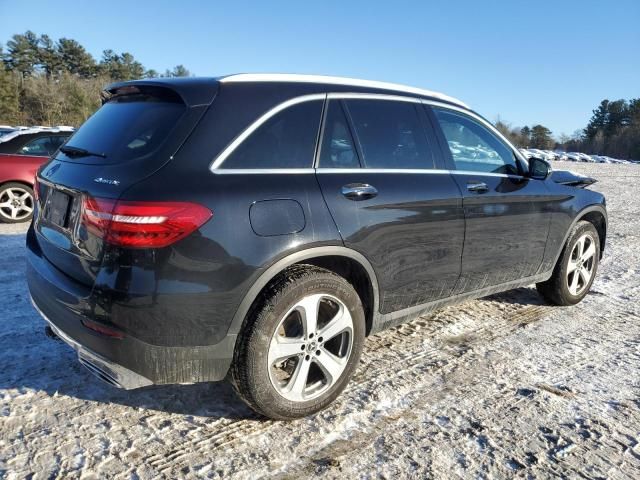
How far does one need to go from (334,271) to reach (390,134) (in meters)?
0.96

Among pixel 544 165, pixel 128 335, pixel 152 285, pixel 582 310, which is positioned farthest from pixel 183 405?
pixel 582 310

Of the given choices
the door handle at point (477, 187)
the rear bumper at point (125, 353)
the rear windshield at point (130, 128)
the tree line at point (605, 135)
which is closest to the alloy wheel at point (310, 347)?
the rear bumper at point (125, 353)

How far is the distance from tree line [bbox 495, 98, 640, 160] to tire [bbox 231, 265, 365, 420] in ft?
313

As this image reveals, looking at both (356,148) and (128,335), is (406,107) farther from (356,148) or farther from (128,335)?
(128,335)

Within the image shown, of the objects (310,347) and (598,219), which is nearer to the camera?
(310,347)

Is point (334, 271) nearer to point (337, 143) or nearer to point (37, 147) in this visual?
point (337, 143)

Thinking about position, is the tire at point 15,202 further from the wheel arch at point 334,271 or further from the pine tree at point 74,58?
the pine tree at point 74,58

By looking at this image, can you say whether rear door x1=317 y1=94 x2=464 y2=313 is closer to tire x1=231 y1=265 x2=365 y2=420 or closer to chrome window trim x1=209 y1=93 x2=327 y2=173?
chrome window trim x1=209 y1=93 x2=327 y2=173

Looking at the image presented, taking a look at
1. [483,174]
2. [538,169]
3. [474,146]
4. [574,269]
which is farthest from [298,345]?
[574,269]

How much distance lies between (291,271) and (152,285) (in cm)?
70

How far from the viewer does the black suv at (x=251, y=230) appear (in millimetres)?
2189

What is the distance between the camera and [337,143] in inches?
112

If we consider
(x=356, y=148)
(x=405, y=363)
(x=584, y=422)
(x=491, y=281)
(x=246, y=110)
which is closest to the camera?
(x=246, y=110)

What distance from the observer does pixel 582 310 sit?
4.55 m
